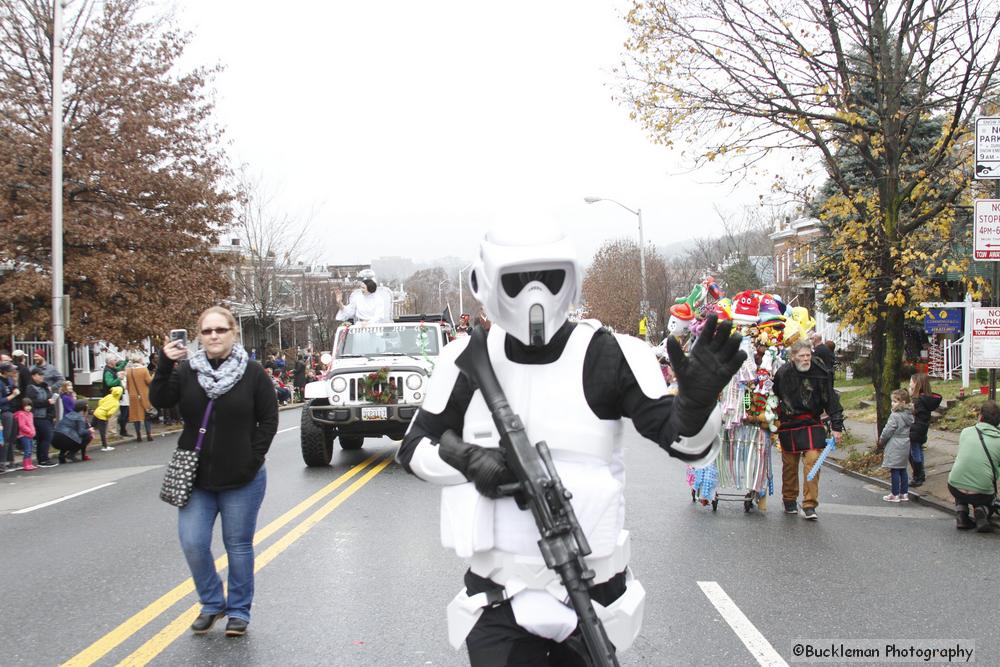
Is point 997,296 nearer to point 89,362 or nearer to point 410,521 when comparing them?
point 410,521

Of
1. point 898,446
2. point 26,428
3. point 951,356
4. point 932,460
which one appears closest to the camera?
point 898,446

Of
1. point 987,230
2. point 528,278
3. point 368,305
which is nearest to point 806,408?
point 987,230

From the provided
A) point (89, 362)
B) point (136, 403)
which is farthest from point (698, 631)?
point (89, 362)

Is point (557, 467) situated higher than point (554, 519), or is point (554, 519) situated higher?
point (557, 467)

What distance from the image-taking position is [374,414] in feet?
38.0

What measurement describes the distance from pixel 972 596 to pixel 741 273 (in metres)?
35.4

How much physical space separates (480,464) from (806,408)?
6446 millimetres

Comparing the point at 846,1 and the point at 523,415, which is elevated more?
the point at 846,1

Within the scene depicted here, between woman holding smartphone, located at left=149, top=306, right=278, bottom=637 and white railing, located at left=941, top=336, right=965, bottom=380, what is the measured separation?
2086 centimetres

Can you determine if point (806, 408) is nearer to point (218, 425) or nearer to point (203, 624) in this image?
point (218, 425)

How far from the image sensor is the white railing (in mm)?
21953

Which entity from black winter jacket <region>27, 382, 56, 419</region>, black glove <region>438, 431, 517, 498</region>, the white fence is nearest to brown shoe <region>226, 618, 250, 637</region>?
black glove <region>438, 431, 517, 498</region>

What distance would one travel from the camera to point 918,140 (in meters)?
21.7

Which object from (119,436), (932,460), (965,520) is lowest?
(119,436)
